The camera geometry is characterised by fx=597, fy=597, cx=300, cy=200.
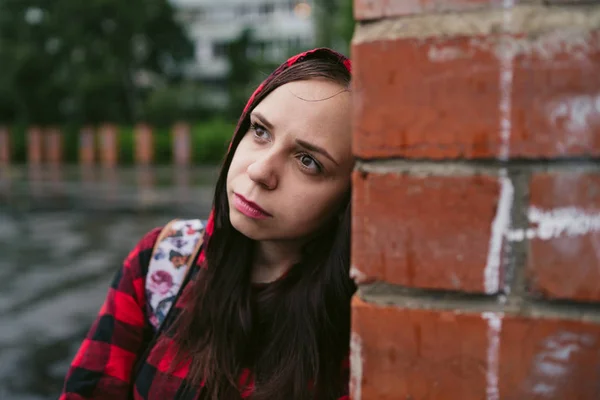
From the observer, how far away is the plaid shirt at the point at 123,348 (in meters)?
1.42

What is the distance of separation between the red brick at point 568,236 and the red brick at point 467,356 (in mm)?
→ 40

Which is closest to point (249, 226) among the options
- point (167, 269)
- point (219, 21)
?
point (167, 269)

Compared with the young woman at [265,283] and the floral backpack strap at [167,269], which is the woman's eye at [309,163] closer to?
the young woman at [265,283]

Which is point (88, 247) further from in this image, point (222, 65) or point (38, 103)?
point (222, 65)

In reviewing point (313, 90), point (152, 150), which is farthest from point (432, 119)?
point (152, 150)

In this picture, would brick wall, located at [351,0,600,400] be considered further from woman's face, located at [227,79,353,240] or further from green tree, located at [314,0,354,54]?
green tree, located at [314,0,354,54]

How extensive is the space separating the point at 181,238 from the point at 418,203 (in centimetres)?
102

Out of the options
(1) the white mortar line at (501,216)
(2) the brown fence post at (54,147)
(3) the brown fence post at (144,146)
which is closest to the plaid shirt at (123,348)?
(1) the white mortar line at (501,216)

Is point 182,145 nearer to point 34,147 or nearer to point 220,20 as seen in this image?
point 34,147

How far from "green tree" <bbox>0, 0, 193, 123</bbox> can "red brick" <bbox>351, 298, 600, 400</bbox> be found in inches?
1011

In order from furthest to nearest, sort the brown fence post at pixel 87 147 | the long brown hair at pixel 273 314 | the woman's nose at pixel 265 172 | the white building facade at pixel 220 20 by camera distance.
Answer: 1. the white building facade at pixel 220 20
2. the brown fence post at pixel 87 147
3. the long brown hair at pixel 273 314
4. the woman's nose at pixel 265 172

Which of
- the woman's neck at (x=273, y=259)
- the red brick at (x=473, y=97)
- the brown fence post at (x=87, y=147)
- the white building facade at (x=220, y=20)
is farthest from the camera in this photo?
the white building facade at (x=220, y=20)

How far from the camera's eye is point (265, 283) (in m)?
1.45

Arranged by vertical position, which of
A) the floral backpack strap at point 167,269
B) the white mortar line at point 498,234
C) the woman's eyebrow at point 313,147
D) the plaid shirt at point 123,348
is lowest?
the plaid shirt at point 123,348
